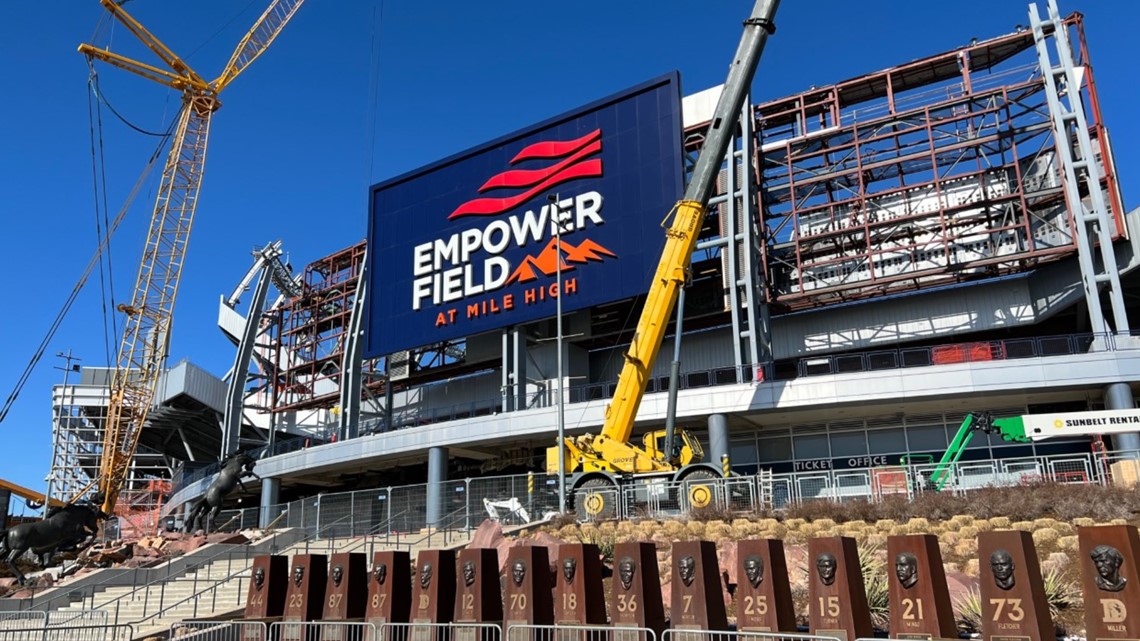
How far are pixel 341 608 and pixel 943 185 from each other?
36.7 meters

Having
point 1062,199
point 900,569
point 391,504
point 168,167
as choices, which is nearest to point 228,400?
point 168,167

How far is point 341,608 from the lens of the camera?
17.2 metres

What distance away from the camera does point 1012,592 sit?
11.5 metres

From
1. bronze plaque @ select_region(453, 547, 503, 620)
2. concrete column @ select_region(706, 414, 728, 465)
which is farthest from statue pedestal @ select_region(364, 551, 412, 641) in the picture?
concrete column @ select_region(706, 414, 728, 465)

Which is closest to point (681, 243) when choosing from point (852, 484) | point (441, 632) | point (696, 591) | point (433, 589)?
point (852, 484)

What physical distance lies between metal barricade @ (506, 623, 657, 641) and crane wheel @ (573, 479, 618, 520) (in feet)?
44.0

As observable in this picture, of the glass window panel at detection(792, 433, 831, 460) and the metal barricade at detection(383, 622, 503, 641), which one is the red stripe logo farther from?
the metal barricade at detection(383, 622, 503, 641)

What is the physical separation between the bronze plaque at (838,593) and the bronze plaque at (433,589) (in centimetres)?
690

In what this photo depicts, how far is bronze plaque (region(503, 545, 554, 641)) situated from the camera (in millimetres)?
15203

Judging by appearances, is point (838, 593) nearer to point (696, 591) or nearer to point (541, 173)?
point (696, 591)

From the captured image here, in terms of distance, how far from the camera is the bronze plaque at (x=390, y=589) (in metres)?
16.8

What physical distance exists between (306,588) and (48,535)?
2545 centimetres

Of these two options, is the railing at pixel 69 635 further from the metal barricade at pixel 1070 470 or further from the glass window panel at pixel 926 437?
the glass window panel at pixel 926 437

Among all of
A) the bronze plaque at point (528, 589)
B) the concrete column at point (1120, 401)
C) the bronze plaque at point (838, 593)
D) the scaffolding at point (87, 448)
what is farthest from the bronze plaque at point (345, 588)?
the scaffolding at point (87, 448)
